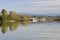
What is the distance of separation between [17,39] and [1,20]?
327 inches

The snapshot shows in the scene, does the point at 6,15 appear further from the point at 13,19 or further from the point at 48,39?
the point at 48,39

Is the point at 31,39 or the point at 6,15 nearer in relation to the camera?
the point at 31,39

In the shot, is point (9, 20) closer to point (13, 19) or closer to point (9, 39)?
point (13, 19)

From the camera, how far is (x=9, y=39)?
6652 mm

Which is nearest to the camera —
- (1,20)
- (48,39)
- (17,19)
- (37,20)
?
(48,39)

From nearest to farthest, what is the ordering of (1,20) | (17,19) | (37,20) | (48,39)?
1. (48,39)
2. (1,20)
3. (17,19)
4. (37,20)

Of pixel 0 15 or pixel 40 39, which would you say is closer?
pixel 40 39

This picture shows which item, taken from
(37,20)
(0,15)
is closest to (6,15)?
(0,15)

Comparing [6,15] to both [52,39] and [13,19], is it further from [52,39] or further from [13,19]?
[52,39]

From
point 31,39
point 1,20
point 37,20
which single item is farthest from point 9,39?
point 37,20

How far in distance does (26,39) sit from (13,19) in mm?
9542

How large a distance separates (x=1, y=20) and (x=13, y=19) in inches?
58.0

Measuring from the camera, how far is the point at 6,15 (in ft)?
49.6

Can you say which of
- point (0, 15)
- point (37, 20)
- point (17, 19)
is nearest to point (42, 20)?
point (37, 20)
